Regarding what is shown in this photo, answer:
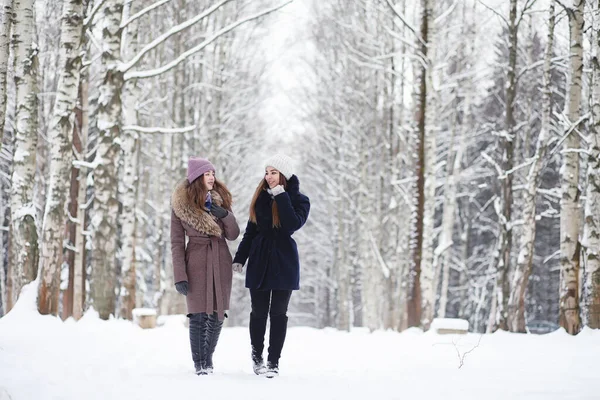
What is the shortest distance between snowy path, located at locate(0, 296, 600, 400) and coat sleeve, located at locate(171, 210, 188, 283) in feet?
2.38

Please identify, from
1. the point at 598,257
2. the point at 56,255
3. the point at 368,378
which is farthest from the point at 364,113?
the point at 368,378

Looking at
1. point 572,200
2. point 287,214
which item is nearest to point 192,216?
point 287,214

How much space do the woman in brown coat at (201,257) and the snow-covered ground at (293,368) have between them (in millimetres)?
316

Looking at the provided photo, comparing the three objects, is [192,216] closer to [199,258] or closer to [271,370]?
[199,258]

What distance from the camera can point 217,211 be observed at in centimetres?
502

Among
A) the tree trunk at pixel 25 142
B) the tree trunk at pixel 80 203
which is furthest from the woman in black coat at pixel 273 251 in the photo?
the tree trunk at pixel 80 203

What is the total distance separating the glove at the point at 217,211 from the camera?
16.5ft

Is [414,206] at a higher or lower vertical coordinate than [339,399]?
higher

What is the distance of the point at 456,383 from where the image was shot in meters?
4.70

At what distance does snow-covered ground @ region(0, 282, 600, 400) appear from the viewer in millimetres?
4082

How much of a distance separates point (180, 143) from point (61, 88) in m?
10.3

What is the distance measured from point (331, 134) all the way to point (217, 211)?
16364mm

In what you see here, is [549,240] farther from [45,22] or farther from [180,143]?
[45,22]

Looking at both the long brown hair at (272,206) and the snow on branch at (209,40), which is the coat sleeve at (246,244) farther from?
the snow on branch at (209,40)
